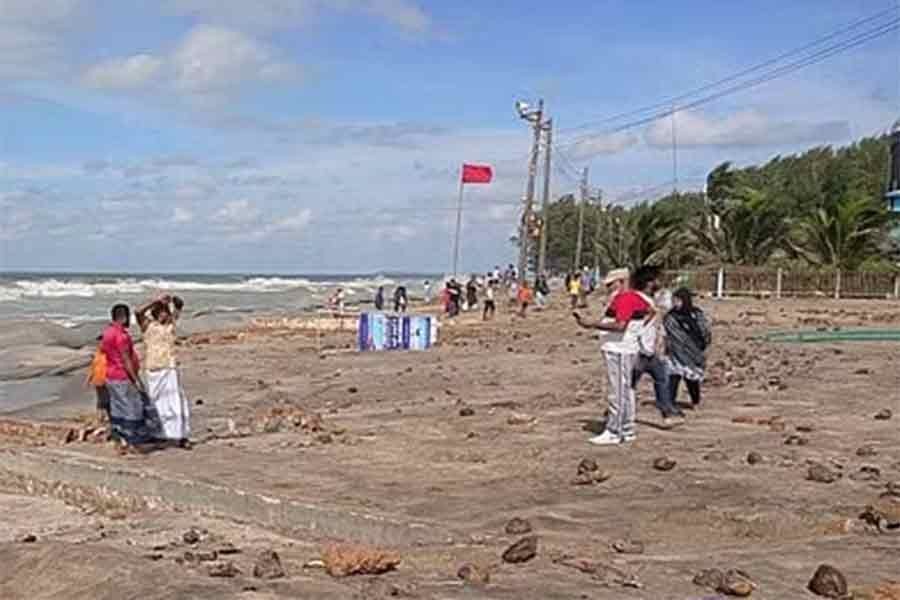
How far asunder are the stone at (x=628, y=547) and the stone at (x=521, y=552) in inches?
22.5

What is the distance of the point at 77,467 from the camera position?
40.3 ft

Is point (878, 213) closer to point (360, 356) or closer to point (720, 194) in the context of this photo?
point (720, 194)

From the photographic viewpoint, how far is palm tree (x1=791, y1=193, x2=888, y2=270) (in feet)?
188

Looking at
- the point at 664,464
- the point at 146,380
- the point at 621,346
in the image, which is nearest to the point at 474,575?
the point at 664,464

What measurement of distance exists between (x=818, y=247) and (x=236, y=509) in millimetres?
52786

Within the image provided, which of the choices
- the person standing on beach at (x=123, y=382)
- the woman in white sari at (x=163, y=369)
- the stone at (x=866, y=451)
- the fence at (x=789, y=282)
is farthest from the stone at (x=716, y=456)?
the fence at (x=789, y=282)

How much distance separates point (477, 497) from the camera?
10.4 metres

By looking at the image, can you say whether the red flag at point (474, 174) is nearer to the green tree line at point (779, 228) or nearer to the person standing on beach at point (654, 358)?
the green tree line at point (779, 228)

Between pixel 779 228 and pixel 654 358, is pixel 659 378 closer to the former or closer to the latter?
pixel 654 358

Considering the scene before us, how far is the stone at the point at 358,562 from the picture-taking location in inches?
303

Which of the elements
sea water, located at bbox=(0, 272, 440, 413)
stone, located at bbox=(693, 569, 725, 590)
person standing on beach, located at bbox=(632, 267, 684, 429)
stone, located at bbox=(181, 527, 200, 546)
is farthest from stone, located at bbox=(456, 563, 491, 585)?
sea water, located at bbox=(0, 272, 440, 413)

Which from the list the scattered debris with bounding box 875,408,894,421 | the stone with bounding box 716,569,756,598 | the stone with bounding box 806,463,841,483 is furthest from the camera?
the scattered debris with bounding box 875,408,894,421

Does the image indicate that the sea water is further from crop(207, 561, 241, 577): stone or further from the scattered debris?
crop(207, 561, 241, 577): stone

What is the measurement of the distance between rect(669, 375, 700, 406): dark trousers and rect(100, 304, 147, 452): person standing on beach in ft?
18.3
